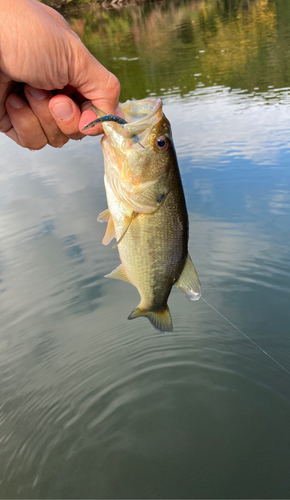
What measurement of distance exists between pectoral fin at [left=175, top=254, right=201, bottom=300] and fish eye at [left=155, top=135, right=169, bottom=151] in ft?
2.23

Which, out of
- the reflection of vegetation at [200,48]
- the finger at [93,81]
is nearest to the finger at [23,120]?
the finger at [93,81]

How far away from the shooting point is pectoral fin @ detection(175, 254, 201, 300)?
2.55 meters

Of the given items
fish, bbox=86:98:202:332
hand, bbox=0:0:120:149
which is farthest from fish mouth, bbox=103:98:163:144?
hand, bbox=0:0:120:149

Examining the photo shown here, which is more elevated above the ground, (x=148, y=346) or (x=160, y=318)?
(x=160, y=318)

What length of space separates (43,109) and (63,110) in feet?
0.57

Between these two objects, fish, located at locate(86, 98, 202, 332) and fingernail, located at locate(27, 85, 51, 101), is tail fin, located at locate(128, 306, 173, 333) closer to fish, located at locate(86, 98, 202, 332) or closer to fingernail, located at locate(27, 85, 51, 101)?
fish, located at locate(86, 98, 202, 332)

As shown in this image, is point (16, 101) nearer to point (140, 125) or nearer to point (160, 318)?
point (140, 125)

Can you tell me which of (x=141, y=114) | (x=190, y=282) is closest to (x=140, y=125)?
(x=141, y=114)

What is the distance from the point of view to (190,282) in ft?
8.43

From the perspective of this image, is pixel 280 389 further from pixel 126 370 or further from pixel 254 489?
pixel 126 370

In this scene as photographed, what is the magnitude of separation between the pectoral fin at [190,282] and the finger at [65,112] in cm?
106

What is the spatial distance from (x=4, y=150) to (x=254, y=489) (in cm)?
1013

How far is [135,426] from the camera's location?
13.6 feet

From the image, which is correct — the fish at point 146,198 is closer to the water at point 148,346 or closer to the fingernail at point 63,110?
the fingernail at point 63,110
